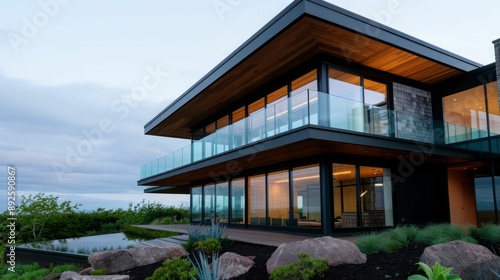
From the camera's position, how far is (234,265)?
646cm

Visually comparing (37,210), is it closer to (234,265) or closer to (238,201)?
(238,201)

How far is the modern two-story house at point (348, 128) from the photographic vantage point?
9.81 meters

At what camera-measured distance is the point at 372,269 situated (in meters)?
5.42

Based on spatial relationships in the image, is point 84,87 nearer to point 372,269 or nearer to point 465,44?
point 372,269

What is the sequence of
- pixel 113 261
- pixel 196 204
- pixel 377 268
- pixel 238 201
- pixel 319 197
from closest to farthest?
pixel 377 268 < pixel 113 261 < pixel 319 197 < pixel 238 201 < pixel 196 204

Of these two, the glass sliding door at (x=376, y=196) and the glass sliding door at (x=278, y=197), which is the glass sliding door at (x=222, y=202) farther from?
the glass sliding door at (x=376, y=196)

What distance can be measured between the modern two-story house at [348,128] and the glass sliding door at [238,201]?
0.28 feet

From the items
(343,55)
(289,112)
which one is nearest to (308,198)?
(289,112)

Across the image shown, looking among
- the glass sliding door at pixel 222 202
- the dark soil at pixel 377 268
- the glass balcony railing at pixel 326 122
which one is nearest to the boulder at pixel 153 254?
the dark soil at pixel 377 268

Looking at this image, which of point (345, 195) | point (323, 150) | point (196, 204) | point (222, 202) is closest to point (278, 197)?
point (345, 195)

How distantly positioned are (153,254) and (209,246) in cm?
126

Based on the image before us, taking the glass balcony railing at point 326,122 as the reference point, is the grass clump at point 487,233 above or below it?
below

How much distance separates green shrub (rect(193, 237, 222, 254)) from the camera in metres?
8.28

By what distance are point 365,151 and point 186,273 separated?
6.99 metres
